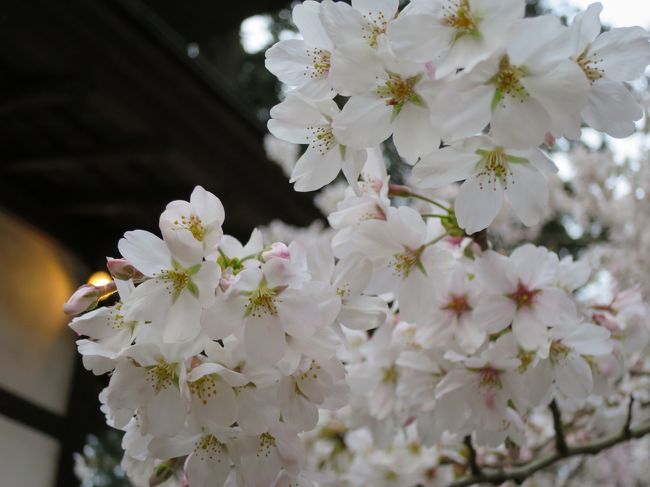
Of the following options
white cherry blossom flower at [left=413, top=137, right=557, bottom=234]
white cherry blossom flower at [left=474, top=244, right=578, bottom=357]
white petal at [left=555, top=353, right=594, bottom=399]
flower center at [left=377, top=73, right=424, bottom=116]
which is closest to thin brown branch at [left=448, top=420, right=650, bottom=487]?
Answer: white petal at [left=555, top=353, right=594, bottom=399]

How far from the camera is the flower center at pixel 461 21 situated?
3.02 ft

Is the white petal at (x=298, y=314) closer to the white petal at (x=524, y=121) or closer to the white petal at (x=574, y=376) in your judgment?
the white petal at (x=524, y=121)

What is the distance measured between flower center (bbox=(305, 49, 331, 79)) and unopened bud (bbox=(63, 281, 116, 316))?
1.39 feet

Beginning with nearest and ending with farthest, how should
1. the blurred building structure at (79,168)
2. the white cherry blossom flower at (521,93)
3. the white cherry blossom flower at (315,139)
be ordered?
the white cherry blossom flower at (521,93)
the white cherry blossom flower at (315,139)
the blurred building structure at (79,168)

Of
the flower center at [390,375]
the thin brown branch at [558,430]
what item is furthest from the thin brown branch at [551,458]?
the flower center at [390,375]

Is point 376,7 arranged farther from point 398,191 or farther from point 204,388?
point 204,388

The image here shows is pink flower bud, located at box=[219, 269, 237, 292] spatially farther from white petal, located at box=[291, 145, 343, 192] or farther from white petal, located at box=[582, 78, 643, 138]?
white petal, located at box=[582, 78, 643, 138]

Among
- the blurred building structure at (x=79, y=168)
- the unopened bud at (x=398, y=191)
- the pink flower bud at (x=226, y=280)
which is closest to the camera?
the pink flower bud at (x=226, y=280)

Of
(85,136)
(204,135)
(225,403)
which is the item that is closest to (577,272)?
(225,403)

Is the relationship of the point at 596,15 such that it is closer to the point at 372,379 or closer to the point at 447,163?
the point at 447,163

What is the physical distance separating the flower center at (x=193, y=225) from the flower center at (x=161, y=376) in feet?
0.58

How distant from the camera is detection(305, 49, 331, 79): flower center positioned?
1.10 m

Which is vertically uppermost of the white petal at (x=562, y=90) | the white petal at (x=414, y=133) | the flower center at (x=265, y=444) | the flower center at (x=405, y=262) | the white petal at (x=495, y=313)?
the white petal at (x=562, y=90)

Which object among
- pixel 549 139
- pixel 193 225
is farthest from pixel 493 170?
pixel 193 225
